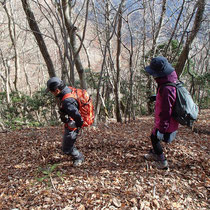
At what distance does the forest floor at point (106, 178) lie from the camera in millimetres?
2248

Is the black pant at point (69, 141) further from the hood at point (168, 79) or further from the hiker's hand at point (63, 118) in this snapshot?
the hood at point (168, 79)

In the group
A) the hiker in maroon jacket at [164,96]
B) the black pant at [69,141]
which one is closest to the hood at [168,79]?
the hiker in maroon jacket at [164,96]

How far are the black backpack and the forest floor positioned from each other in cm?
107

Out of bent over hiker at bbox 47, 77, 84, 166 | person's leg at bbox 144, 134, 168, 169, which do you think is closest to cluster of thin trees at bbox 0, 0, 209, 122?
bent over hiker at bbox 47, 77, 84, 166

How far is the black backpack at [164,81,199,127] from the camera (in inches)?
88.0

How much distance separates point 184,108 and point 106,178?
1.63 meters

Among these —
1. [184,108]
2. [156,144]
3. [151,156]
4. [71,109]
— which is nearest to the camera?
[184,108]

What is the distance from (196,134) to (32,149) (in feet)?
15.1

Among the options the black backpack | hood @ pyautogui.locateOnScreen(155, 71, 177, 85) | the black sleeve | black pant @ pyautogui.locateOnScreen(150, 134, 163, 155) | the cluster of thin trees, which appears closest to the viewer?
the black backpack

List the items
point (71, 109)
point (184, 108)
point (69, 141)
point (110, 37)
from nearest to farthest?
1. point (184, 108)
2. point (71, 109)
3. point (69, 141)
4. point (110, 37)

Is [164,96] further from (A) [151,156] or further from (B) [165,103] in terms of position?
(A) [151,156]

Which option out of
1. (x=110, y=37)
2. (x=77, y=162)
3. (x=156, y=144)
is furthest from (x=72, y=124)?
(x=110, y=37)

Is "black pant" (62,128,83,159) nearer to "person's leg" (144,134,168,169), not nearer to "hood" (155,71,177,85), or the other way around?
"person's leg" (144,134,168,169)

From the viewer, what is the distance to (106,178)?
275cm
